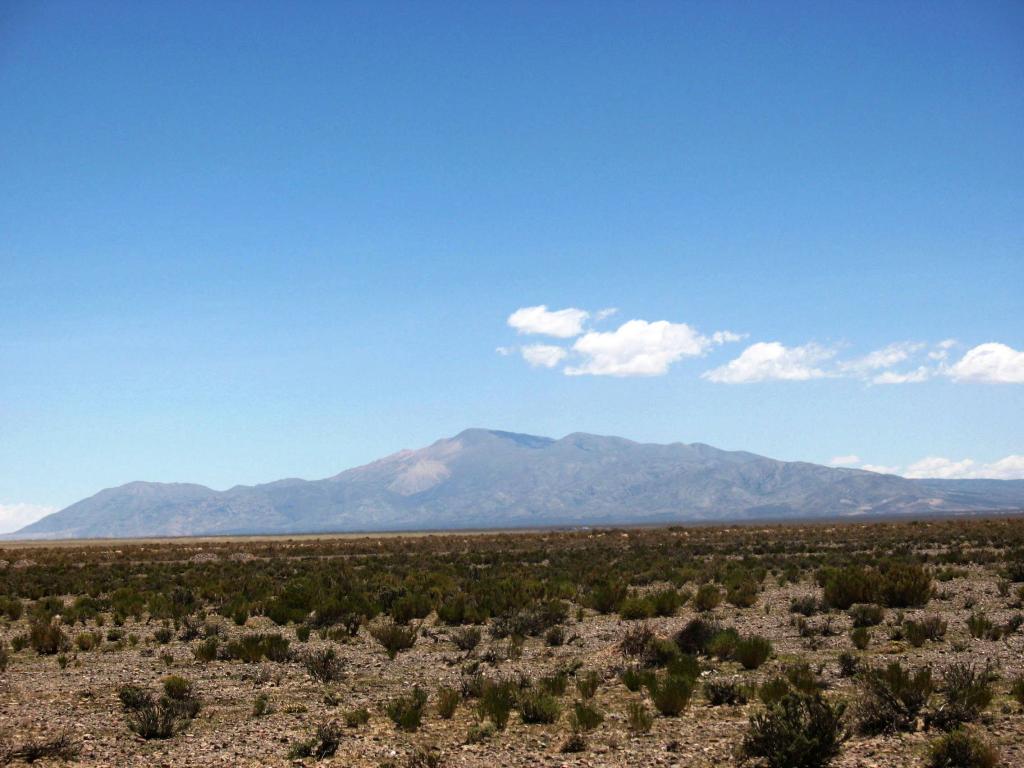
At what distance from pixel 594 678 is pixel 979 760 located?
6.45 metres

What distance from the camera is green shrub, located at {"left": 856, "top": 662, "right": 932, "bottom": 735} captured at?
37.8 ft

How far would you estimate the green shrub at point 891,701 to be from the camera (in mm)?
11508

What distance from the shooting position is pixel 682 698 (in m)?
12.9

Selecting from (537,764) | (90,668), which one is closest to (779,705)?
(537,764)

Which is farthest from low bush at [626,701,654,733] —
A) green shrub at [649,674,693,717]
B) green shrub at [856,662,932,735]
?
green shrub at [856,662,932,735]

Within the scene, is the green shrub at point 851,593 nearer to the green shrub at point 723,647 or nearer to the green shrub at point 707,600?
the green shrub at point 707,600

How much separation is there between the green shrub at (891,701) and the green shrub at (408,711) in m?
6.35

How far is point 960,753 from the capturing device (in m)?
9.91

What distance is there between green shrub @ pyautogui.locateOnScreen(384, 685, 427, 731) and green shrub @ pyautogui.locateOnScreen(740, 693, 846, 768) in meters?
4.78

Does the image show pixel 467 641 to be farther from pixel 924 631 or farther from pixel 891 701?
pixel 891 701

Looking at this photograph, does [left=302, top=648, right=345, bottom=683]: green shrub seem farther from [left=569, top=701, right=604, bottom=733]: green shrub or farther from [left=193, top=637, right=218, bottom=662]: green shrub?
[left=569, top=701, right=604, bottom=733]: green shrub

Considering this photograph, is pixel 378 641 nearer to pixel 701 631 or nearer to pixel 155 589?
pixel 701 631

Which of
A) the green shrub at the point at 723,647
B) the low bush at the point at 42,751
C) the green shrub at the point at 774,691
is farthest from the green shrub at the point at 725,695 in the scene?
the low bush at the point at 42,751

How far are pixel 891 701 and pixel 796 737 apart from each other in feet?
8.17
